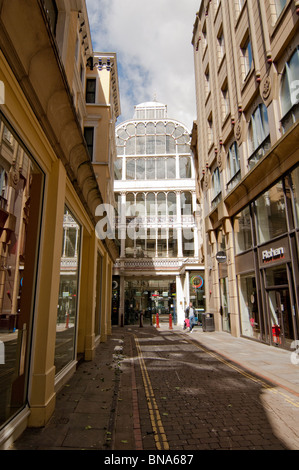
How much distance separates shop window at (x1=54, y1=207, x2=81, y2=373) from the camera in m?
6.35

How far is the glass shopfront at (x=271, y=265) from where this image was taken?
33.2ft

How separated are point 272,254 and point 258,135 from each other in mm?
5731

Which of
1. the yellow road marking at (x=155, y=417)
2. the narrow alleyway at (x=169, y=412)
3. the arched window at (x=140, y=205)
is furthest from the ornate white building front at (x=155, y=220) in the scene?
the yellow road marking at (x=155, y=417)

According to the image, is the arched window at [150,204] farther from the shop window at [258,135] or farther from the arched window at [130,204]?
the shop window at [258,135]

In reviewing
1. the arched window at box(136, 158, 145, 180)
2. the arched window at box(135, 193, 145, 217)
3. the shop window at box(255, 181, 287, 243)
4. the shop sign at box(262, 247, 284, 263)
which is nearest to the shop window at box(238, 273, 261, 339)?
the shop sign at box(262, 247, 284, 263)

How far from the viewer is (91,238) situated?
10172mm

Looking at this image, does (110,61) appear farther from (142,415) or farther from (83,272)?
(142,415)

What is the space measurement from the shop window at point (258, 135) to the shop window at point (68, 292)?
29.4 ft

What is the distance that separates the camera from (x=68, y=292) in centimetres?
720

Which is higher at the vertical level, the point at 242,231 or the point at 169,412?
the point at 242,231

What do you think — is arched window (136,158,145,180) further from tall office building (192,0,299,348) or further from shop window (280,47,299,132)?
shop window (280,47,299,132)

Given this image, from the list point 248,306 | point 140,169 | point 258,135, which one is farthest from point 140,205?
point 248,306

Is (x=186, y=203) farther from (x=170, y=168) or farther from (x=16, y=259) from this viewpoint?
(x=16, y=259)
